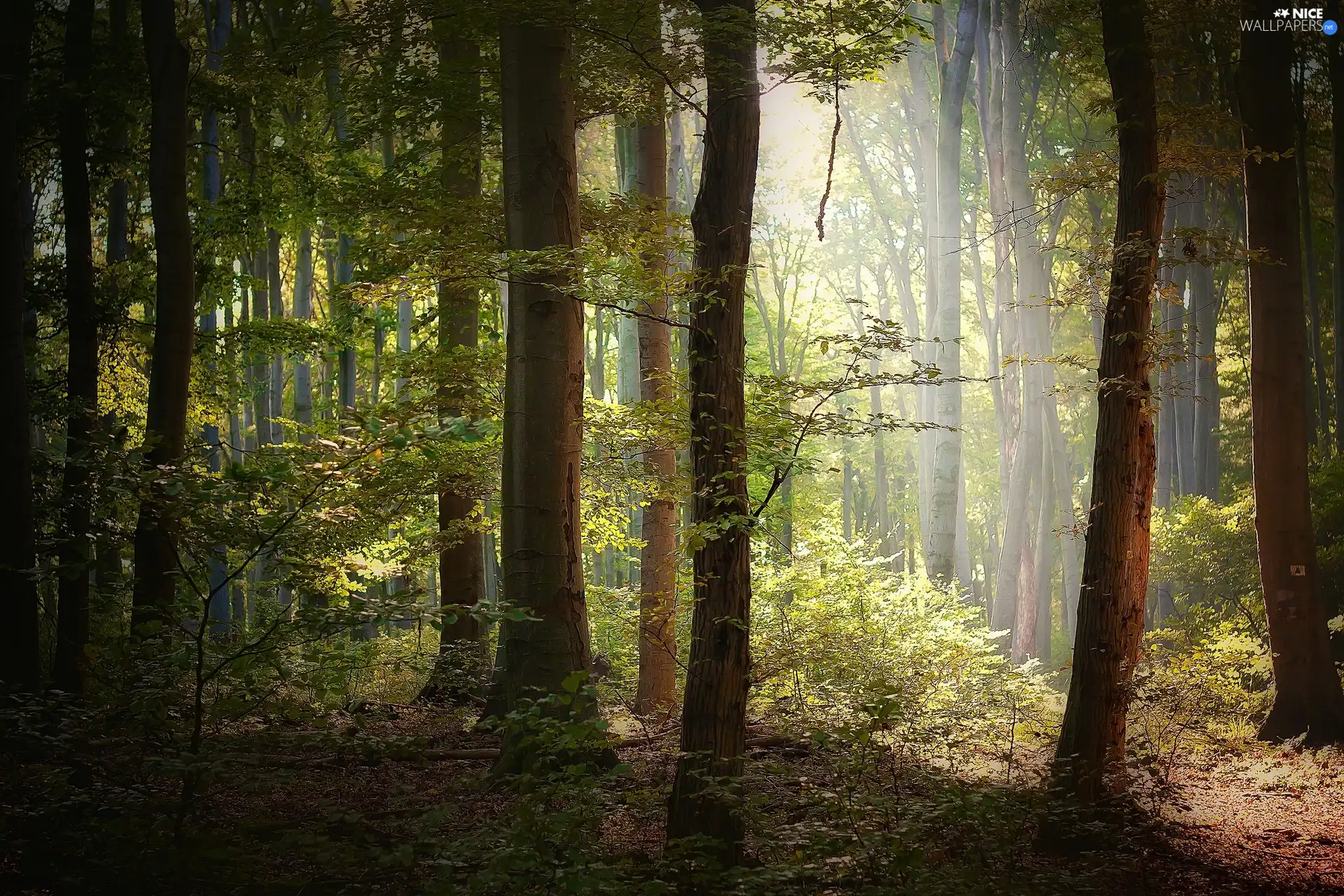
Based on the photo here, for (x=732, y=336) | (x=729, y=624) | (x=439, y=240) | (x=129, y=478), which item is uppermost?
(x=439, y=240)

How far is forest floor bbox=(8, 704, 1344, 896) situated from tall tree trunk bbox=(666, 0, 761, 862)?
33 cm

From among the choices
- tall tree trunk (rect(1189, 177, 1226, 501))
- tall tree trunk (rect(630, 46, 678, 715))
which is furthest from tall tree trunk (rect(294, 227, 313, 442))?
tall tree trunk (rect(1189, 177, 1226, 501))

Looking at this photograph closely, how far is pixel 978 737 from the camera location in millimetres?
10219

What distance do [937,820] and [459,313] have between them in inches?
287

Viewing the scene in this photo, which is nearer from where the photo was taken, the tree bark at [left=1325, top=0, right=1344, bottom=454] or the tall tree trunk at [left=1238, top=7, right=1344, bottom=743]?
the tall tree trunk at [left=1238, top=7, right=1344, bottom=743]

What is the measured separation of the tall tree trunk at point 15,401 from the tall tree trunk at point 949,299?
12752mm

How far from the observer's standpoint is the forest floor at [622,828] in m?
3.87

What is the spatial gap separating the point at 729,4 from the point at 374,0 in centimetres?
324

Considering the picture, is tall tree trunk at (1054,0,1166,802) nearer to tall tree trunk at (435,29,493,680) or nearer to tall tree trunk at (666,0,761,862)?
tall tree trunk at (666,0,761,862)

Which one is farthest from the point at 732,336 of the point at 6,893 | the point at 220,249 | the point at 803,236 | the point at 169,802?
the point at 803,236

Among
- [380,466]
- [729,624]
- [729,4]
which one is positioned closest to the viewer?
[380,466]

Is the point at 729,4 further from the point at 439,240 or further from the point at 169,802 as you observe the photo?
the point at 169,802

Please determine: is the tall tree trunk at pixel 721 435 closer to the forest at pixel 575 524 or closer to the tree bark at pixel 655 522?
the forest at pixel 575 524

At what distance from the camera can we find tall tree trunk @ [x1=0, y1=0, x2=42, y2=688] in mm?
6543
